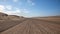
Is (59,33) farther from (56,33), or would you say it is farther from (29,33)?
(29,33)

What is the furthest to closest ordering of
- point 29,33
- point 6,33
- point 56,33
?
point 6,33
point 29,33
point 56,33

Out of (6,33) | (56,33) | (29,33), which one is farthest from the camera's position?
(6,33)

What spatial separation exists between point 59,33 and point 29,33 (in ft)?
1.13

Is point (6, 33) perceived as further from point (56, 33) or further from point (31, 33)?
point (56, 33)

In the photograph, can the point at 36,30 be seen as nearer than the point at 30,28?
Yes

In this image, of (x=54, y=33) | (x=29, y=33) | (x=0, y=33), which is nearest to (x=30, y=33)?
(x=29, y=33)

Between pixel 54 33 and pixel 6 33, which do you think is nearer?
pixel 54 33

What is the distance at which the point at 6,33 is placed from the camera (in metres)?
1.78

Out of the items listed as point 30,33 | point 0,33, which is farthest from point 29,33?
point 0,33

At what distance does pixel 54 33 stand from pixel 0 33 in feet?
2.34

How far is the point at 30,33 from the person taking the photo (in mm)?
1622

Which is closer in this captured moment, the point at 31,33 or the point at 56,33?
the point at 56,33

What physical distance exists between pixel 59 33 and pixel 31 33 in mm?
323

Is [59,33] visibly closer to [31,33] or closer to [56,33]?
[56,33]
